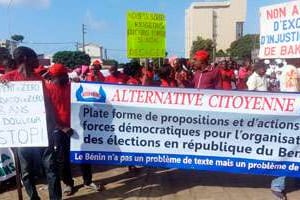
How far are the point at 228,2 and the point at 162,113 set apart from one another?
5671 inches

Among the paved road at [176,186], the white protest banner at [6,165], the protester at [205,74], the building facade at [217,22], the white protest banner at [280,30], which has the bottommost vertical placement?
the paved road at [176,186]

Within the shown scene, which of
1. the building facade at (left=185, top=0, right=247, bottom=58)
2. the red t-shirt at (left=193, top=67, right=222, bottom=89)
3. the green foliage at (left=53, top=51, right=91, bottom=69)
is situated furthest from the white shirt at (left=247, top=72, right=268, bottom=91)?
the building facade at (left=185, top=0, right=247, bottom=58)

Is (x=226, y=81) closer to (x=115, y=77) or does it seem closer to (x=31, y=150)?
(x=115, y=77)

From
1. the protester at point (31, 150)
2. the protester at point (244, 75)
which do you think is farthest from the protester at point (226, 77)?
the protester at point (31, 150)

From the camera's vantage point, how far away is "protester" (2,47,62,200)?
588 centimetres

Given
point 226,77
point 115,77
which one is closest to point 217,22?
point 226,77

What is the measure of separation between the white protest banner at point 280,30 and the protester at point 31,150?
301 centimetres

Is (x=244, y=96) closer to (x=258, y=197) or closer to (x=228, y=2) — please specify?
(x=258, y=197)

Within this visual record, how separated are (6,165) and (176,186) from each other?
90.0 inches

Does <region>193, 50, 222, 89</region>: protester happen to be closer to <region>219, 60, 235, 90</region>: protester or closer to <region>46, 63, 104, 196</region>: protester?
<region>219, 60, 235, 90</region>: protester

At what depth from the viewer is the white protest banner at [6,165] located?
7037mm

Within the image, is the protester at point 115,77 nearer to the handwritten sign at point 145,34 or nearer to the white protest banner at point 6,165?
the handwritten sign at point 145,34

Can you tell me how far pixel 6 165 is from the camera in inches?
280

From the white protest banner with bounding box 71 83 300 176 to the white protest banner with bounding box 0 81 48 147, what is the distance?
901mm
